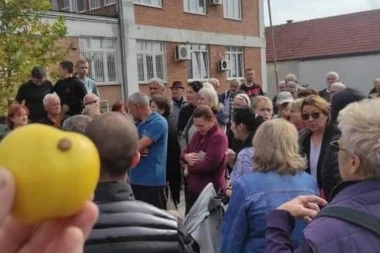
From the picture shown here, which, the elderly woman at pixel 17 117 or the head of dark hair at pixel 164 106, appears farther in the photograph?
the head of dark hair at pixel 164 106

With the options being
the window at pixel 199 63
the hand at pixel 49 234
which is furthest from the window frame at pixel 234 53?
the hand at pixel 49 234

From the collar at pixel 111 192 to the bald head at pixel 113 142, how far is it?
0.07 metres

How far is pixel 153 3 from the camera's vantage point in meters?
18.6

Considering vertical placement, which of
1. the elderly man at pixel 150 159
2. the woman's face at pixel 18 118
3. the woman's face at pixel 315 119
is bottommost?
the elderly man at pixel 150 159

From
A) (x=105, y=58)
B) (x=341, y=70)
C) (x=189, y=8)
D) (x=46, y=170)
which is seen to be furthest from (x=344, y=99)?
(x=341, y=70)

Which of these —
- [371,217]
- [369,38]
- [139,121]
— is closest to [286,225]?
[371,217]

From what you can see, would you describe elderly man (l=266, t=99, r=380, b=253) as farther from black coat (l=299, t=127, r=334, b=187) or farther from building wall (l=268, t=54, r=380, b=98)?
building wall (l=268, t=54, r=380, b=98)

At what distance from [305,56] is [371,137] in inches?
1151

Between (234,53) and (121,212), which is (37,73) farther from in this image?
(234,53)

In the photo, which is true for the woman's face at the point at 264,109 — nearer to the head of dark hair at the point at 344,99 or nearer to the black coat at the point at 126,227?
the head of dark hair at the point at 344,99

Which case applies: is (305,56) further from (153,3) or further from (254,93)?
(254,93)

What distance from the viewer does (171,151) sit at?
6398 millimetres

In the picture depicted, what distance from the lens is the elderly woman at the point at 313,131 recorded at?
4.28 m

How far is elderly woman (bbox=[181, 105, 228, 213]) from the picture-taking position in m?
5.19
